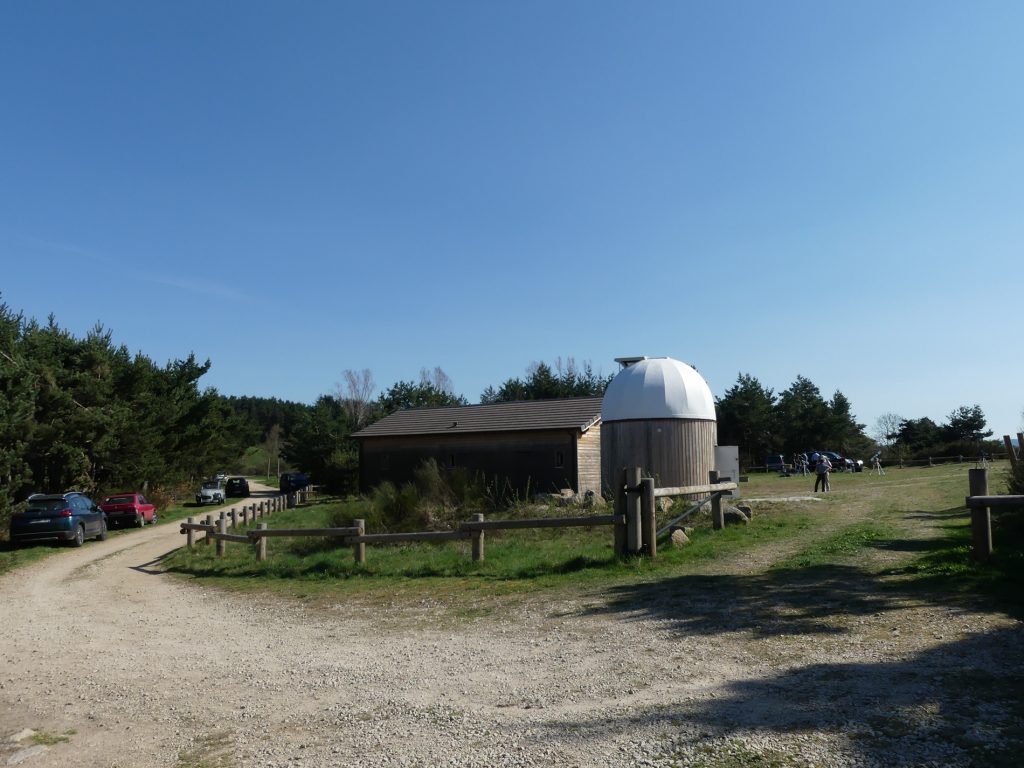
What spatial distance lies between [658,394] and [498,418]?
35.0 ft

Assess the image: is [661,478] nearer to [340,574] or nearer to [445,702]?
[340,574]

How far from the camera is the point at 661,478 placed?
74.2 ft

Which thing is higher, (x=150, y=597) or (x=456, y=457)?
(x=456, y=457)

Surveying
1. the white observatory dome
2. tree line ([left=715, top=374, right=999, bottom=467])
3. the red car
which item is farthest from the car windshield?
tree line ([left=715, top=374, right=999, bottom=467])

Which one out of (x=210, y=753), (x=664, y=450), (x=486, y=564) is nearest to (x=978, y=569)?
(x=486, y=564)

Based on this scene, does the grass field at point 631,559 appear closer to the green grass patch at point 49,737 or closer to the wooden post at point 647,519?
the wooden post at point 647,519

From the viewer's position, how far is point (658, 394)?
23.4 metres

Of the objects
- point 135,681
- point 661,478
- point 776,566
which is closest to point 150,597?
point 135,681

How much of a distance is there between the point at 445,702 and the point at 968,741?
3.64 meters

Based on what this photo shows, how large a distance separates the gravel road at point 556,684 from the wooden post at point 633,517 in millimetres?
1912

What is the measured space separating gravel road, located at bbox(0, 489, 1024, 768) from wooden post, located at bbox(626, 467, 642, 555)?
1.91 meters

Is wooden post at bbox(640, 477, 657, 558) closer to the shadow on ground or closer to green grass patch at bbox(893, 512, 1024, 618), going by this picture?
the shadow on ground

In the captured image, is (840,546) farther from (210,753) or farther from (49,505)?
(49,505)

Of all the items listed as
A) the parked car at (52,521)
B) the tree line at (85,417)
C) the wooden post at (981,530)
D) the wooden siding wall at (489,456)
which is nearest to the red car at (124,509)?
the tree line at (85,417)
